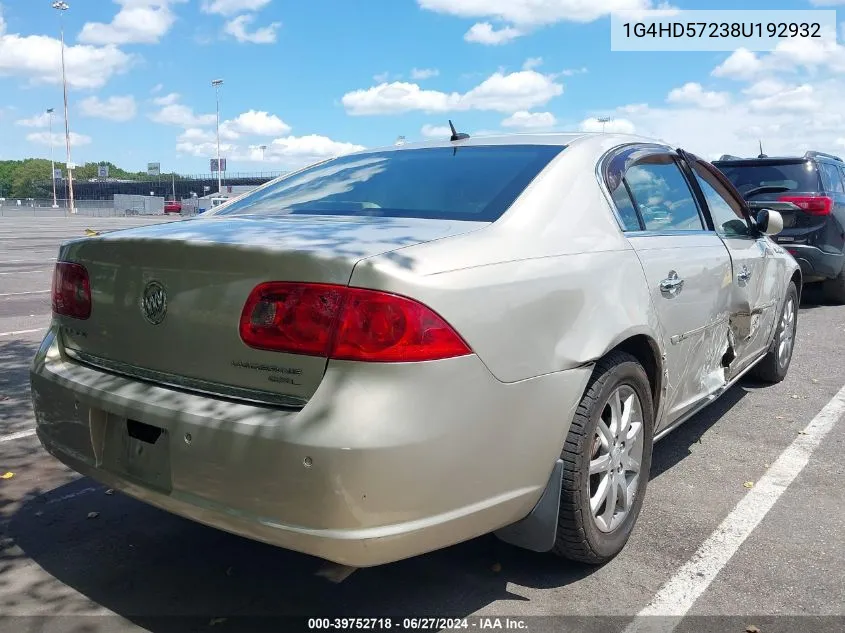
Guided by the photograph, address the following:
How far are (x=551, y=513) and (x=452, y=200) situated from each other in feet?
3.92

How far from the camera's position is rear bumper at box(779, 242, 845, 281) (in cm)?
880

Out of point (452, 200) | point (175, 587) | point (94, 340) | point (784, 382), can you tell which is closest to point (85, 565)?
point (175, 587)

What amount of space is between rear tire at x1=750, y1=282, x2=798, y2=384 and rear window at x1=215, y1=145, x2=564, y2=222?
3107 mm

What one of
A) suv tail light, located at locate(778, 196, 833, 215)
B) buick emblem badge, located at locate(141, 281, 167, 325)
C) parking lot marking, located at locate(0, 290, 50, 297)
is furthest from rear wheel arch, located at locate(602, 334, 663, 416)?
parking lot marking, located at locate(0, 290, 50, 297)

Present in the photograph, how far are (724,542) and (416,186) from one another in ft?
6.35

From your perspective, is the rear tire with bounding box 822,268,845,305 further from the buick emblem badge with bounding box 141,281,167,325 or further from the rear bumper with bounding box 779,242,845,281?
the buick emblem badge with bounding box 141,281,167,325

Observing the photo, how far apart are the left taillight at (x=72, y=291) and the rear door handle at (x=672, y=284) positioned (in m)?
2.23

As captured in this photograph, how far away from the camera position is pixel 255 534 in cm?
215

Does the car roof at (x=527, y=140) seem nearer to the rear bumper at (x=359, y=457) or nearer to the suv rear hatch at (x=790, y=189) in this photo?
the rear bumper at (x=359, y=457)

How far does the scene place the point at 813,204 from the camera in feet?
28.5

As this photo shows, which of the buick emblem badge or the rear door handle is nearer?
the buick emblem badge

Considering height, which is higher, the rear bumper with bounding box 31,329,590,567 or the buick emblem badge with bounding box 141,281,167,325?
the buick emblem badge with bounding box 141,281,167,325

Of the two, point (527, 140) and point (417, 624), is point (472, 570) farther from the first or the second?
point (527, 140)

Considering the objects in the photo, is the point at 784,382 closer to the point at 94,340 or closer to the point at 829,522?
the point at 829,522
